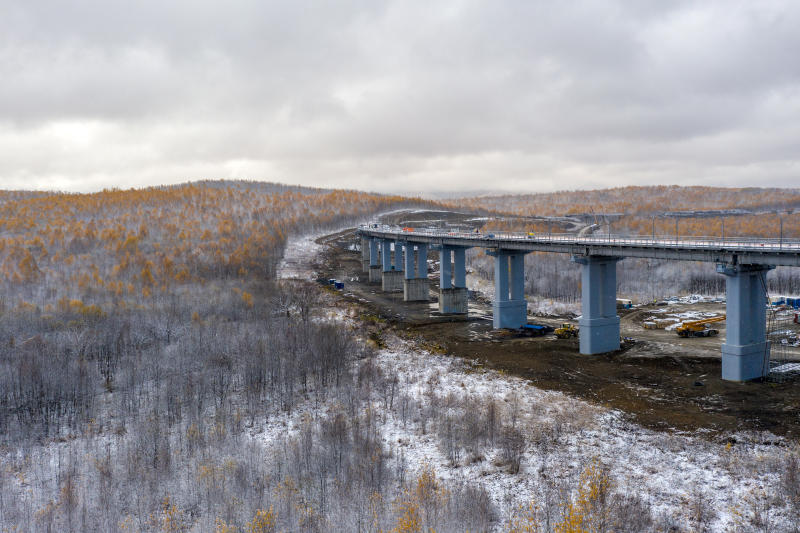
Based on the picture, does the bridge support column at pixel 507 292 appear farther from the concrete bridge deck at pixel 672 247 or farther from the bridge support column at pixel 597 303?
the bridge support column at pixel 597 303

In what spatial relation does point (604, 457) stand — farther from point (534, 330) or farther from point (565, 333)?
point (534, 330)

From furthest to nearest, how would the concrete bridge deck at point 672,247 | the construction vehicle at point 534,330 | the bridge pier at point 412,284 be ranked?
the bridge pier at point 412,284
the construction vehicle at point 534,330
the concrete bridge deck at point 672,247

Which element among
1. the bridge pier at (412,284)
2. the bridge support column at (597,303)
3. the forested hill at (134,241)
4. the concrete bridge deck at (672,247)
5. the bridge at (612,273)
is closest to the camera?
the concrete bridge deck at (672,247)

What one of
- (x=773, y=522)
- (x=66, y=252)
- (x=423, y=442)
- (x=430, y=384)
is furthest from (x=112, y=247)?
(x=773, y=522)

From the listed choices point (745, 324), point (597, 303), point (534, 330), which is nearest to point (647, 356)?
point (597, 303)

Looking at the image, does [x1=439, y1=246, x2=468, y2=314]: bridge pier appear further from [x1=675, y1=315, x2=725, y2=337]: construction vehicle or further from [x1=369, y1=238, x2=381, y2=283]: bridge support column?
[x1=369, y1=238, x2=381, y2=283]: bridge support column

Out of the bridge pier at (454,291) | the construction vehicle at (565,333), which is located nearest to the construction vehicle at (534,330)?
the construction vehicle at (565,333)
